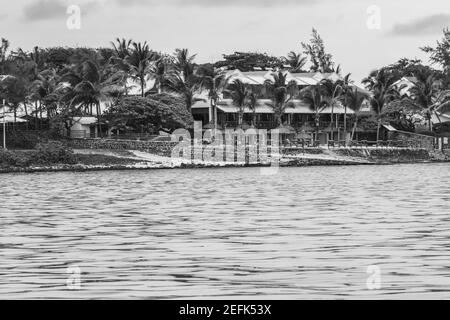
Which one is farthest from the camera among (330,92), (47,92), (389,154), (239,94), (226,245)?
(330,92)

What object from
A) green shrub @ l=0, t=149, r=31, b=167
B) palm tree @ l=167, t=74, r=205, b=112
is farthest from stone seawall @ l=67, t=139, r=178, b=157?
palm tree @ l=167, t=74, r=205, b=112

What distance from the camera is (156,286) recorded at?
14.9 m

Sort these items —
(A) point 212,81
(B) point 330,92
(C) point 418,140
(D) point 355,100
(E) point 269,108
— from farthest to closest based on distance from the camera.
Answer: (C) point 418,140 < (E) point 269,108 < (B) point 330,92 < (D) point 355,100 < (A) point 212,81

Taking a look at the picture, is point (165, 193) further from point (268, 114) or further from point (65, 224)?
point (268, 114)

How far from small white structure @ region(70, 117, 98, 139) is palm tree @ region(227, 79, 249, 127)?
12.6 metres

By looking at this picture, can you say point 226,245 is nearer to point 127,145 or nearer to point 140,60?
point 127,145

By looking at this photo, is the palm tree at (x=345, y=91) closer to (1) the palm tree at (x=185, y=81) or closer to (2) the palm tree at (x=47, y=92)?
(1) the palm tree at (x=185, y=81)

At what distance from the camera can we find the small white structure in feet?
267

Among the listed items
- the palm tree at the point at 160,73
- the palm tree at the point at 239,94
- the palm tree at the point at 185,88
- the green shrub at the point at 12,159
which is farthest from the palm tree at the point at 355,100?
the green shrub at the point at 12,159

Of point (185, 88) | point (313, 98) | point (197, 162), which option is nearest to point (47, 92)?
point (185, 88)

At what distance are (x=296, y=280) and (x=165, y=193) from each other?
2849 centimetres

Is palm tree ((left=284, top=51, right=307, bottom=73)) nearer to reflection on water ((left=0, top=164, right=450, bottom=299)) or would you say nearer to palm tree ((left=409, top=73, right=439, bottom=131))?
palm tree ((left=409, top=73, right=439, bottom=131))

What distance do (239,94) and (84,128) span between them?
561 inches

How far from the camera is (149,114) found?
81625mm
